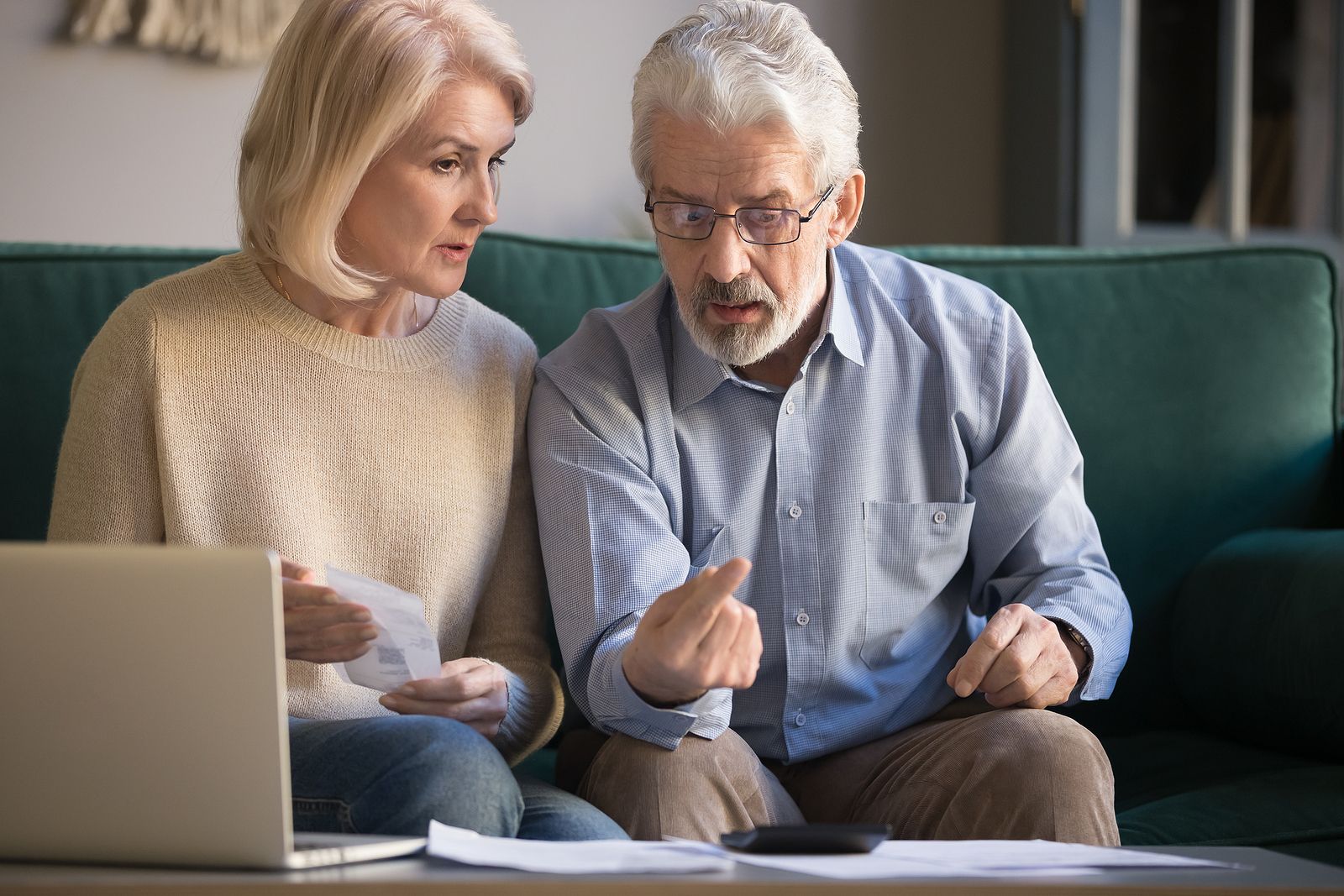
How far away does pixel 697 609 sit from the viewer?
1.05 m

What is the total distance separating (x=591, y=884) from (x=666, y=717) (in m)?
0.57

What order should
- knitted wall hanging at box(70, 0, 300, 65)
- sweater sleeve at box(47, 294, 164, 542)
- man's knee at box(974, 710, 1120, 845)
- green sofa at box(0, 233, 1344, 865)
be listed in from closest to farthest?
man's knee at box(974, 710, 1120, 845) → sweater sleeve at box(47, 294, 164, 542) → green sofa at box(0, 233, 1344, 865) → knitted wall hanging at box(70, 0, 300, 65)

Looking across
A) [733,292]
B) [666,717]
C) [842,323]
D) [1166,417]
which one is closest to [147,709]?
[666,717]

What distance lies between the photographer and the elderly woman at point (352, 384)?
133 cm

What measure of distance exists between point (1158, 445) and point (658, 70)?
0.88 m

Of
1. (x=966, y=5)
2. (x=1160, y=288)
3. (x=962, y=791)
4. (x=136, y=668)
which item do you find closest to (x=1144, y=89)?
(x=966, y=5)

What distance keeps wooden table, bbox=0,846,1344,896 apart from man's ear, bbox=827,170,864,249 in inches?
35.5

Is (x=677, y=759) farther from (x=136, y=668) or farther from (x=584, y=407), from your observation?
(x=136, y=668)

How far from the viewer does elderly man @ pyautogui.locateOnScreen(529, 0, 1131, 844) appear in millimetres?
1324

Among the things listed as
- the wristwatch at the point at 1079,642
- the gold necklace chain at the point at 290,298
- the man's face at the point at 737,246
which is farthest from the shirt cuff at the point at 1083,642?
the gold necklace chain at the point at 290,298

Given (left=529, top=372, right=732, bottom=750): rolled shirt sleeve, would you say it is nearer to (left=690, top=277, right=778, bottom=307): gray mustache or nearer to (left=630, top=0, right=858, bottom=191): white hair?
(left=690, top=277, right=778, bottom=307): gray mustache

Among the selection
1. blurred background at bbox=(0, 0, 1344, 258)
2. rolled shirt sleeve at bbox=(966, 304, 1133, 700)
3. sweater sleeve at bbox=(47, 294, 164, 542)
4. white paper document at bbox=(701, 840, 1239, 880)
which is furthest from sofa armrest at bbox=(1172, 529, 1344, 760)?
blurred background at bbox=(0, 0, 1344, 258)

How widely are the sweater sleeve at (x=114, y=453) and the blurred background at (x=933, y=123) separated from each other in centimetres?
157

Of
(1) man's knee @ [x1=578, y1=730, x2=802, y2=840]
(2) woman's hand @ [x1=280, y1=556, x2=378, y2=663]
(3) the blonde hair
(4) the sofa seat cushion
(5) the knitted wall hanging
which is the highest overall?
(5) the knitted wall hanging
